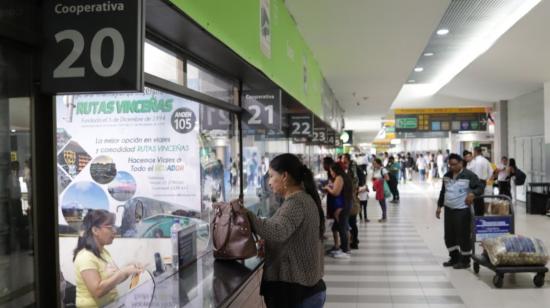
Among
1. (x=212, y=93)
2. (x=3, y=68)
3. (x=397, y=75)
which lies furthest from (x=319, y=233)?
(x=397, y=75)

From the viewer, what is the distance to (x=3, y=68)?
5.83ft

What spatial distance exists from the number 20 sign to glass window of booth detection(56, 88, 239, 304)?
107cm

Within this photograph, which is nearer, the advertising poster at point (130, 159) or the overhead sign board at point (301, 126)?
the advertising poster at point (130, 159)

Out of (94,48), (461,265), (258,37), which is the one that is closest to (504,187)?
(461,265)

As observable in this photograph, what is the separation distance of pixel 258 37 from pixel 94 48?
8.83 ft

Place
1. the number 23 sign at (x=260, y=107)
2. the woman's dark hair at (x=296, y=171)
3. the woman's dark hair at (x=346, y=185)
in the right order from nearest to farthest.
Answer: the woman's dark hair at (x=296, y=171), the number 23 sign at (x=260, y=107), the woman's dark hair at (x=346, y=185)

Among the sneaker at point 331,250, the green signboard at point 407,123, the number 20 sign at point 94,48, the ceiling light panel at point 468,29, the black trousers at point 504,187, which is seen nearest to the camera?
the number 20 sign at point 94,48

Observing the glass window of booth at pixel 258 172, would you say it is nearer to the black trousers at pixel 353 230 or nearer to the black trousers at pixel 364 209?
the black trousers at pixel 353 230

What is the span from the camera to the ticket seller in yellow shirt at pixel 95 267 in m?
2.78

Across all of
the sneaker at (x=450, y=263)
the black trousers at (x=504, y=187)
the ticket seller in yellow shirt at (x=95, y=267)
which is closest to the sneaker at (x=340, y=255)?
the sneaker at (x=450, y=263)

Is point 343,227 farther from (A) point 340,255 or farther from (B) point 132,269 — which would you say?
(B) point 132,269

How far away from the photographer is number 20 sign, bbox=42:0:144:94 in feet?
5.86

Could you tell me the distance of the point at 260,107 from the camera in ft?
16.9

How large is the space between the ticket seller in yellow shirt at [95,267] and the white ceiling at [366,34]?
11.3 feet
